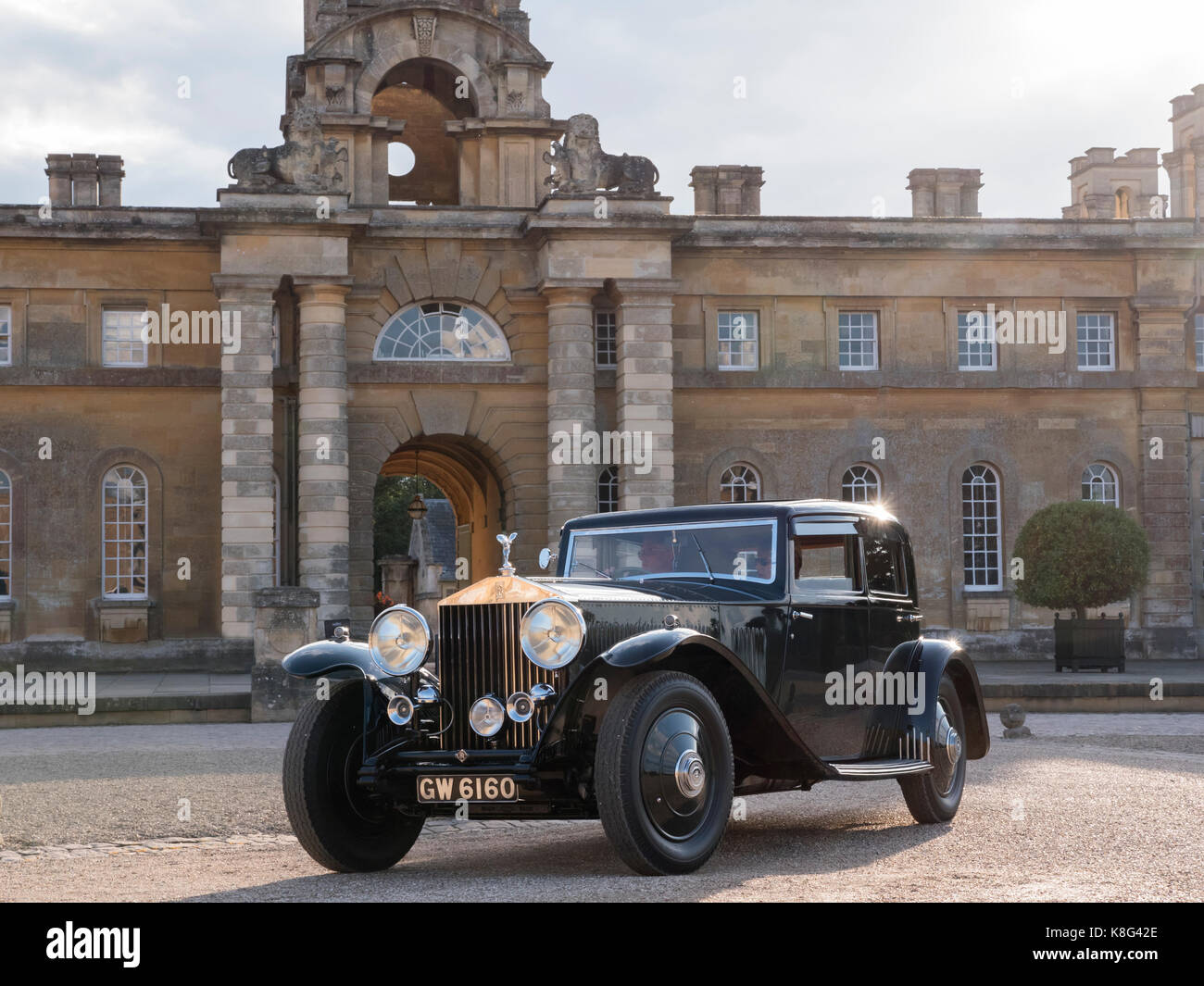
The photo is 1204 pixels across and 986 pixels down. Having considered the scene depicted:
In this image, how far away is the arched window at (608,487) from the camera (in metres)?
31.3

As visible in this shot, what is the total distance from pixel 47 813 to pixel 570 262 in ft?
63.1

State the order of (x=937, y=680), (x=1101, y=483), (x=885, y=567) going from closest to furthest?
(x=937, y=680), (x=885, y=567), (x=1101, y=483)

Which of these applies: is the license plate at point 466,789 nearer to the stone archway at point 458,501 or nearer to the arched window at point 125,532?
the stone archway at point 458,501

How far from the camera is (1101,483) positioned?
32.5 metres

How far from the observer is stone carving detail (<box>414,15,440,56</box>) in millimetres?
31688

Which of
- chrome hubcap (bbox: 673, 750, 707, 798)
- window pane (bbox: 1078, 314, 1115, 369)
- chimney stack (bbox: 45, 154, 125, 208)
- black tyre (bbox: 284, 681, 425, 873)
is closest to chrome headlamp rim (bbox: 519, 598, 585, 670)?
chrome hubcap (bbox: 673, 750, 707, 798)

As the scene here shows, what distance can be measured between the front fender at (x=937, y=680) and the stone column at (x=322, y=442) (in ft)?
61.3

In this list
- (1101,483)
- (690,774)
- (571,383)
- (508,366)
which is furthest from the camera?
(1101,483)

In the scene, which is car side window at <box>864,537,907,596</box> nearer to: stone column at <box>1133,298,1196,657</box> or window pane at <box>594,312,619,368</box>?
window pane at <box>594,312,619,368</box>

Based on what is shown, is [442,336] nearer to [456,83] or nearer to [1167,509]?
[456,83]

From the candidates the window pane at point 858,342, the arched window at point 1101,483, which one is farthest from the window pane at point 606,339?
the arched window at point 1101,483

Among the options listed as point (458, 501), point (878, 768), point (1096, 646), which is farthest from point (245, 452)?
point (878, 768)

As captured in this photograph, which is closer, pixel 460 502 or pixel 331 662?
pixel 331 662

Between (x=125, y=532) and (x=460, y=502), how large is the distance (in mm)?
10100
